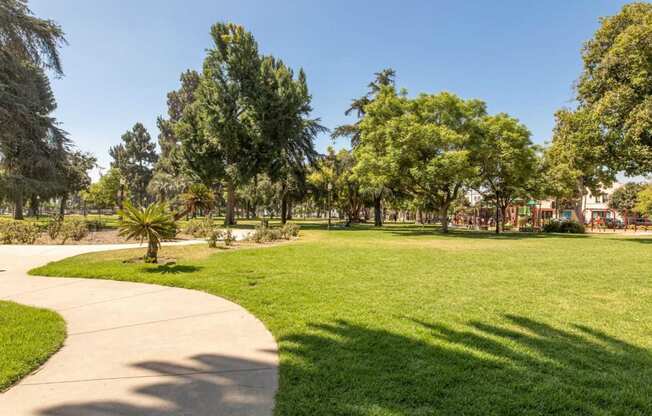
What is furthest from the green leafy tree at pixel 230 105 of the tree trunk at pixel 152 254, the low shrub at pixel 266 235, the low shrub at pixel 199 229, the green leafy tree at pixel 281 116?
the tree trunk at pixel 152 254

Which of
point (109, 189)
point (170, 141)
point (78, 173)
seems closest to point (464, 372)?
point (78, 173)

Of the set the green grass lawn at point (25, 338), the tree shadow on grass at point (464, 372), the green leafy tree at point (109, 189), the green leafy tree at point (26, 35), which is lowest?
the tree shadow on grass at point (464, 372)

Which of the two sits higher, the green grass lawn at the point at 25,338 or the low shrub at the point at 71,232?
the low shrub at the point at 71,232

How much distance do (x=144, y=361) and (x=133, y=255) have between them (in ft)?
28.6

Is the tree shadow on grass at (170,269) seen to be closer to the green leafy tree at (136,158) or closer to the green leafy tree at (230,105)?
the green leafy tree at (230,105)

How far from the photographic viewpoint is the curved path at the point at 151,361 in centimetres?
269

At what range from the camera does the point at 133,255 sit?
36.2 ft

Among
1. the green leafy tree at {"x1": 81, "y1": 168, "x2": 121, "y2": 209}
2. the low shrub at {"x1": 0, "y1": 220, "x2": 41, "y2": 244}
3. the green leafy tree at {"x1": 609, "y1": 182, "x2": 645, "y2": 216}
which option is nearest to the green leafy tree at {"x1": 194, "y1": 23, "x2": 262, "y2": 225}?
the low shrub at {"x1": 0, "y1": 220, "x2": 41, "y2": 244}

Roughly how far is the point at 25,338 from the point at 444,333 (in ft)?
16.3

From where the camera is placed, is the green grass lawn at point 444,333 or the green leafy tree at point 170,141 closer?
the green grass lawn at point 444,333

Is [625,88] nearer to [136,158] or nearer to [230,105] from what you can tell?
[230,105]

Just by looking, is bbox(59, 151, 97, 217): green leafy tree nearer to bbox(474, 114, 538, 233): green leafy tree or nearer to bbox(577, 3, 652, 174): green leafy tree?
bbox(474, 114, 538, 233): green leafy tree

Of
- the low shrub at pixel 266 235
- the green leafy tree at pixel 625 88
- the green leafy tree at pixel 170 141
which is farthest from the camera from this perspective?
the green leafy tree at pixel 170 141

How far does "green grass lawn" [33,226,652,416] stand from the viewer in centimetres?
284
